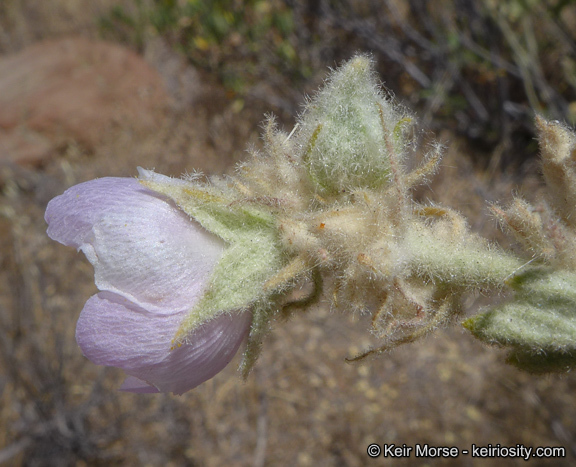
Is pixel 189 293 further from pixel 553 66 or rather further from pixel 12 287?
pixel 12 287

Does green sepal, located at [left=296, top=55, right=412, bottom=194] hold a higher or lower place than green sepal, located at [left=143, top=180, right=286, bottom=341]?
higher

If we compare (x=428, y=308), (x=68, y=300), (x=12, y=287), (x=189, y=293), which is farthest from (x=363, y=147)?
(x=12, y=287)

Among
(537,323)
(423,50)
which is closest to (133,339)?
(537,323)

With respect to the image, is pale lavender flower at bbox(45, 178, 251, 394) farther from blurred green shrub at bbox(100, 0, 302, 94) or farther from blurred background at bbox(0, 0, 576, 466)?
blurred green shrub at bbox(100, 0, 302, 94)

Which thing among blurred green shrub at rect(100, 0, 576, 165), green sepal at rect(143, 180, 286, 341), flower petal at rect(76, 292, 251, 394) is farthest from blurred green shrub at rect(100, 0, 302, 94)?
flower petal at rect(76, 292, 251, 394)

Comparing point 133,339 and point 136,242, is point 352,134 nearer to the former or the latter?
point 136,242

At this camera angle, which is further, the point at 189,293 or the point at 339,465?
the point at 339,465

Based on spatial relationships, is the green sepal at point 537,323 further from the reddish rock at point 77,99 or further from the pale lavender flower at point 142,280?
the reddish rock at point 77,99
